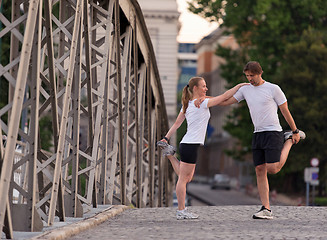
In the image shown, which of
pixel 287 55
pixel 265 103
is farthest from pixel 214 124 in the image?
pixel 265 103

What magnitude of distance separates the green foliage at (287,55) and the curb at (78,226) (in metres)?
32.5

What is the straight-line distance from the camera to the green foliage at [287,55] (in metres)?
45.4

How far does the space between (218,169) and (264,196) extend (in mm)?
108432

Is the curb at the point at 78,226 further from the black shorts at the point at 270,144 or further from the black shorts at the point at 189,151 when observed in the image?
the black shorts at the point at 270,144

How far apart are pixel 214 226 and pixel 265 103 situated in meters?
1.70

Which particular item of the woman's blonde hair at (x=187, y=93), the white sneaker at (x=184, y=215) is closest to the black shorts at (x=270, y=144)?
the woman's blonde hair at (x=187, y=93)

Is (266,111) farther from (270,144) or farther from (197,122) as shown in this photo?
(197,122)

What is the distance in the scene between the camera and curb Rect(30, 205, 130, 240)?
802cm

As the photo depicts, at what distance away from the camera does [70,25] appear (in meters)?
11.1

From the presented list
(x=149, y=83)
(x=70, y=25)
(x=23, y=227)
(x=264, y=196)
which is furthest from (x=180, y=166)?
(x=149, y=83)

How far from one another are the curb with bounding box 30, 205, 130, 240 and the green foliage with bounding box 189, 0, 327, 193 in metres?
32.5

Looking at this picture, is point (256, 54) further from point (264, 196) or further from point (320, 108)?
point (264, 196)

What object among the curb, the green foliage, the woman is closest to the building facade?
the green foliage

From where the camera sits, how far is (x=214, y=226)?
10320mm
